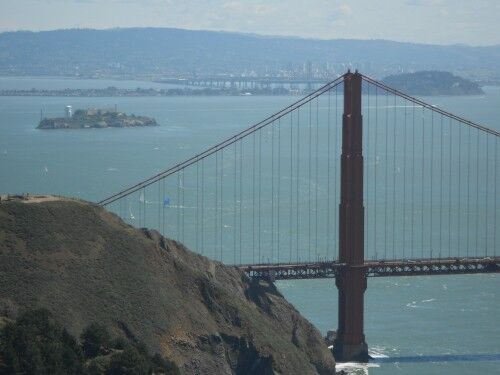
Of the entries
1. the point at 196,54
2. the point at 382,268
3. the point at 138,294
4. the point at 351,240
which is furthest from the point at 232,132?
the point at 196,54

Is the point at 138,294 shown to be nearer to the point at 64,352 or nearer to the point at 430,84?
the point at 64,352

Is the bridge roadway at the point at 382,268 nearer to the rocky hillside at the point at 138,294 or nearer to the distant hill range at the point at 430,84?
the rocky hillside at the point at 138,294

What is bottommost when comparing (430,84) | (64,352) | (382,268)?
(382,268)

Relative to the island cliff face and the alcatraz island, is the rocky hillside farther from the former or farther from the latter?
the island cliff face

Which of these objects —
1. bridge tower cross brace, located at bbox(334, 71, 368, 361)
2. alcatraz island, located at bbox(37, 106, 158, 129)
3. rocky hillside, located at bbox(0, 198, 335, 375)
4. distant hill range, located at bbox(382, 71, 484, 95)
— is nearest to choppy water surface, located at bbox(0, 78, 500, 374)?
bridge tower cross brace, located at bbox(334, 71, 368, 361)

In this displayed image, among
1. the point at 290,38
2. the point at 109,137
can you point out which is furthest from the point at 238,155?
the point at 290,38

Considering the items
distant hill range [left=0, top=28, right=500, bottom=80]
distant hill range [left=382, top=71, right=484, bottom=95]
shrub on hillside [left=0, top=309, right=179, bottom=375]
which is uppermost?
distant hill range [left=0, top=28, right=500, bottom=80]
